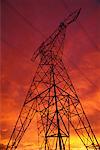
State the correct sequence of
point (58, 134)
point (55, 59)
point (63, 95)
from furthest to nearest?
point (55, 59) → point (63, 95) → point (58, 134)

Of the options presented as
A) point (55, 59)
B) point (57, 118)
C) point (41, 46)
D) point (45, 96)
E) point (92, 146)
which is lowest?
point (92, 146)

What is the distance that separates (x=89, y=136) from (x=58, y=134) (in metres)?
2.62

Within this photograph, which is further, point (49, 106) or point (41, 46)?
point (41, 46)

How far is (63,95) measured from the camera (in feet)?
96.7

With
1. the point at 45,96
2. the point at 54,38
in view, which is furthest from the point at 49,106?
the point at 54,38

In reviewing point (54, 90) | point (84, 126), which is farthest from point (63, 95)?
point (84, 126)

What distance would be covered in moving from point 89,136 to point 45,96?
205 inches

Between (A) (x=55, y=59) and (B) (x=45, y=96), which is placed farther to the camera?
(A) (x=55, y=59)

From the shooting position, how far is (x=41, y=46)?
1313 inches

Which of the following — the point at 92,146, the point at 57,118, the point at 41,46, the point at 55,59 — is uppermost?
the point at 41,46

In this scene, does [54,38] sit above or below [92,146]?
above

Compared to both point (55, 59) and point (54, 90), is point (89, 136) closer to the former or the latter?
point (54, 90)

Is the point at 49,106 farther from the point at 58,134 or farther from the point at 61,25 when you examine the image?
the point at 61,25

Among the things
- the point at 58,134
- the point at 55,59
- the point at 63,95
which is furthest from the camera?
the point at 55,59
